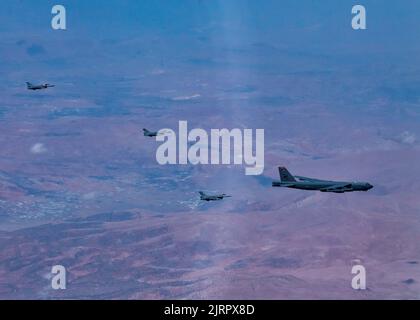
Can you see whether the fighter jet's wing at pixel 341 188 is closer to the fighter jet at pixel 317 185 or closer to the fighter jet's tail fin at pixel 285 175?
the fighter jet at pixel 317 185

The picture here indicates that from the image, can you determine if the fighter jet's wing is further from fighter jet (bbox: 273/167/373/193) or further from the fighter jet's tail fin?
the fighter jet's tail fin

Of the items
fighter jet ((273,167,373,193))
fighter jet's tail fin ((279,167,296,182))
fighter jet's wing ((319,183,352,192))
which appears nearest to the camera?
fighter jet's wing ((319,183,352,192))

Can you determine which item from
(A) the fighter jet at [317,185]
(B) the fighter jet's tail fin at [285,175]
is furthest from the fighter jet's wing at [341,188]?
(B) the fighter jet's tail fin at [285,175]

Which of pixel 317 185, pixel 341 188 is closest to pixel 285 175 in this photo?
pixel 317 185

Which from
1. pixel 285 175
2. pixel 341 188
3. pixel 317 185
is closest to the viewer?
pixel 341 188

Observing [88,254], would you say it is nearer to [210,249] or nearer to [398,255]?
[210,249]

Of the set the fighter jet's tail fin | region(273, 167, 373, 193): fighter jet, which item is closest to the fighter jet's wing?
region(273, 167, 373, 193): fighter jet

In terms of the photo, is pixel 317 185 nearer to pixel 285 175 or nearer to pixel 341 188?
pixel 285 175
